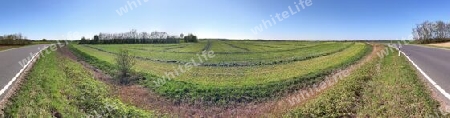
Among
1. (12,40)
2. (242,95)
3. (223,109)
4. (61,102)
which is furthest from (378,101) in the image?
(12,40)

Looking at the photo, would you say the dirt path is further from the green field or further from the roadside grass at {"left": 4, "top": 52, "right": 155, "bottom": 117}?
the roadside grass at {"left": 4, "top": 52, "right": 155, "bottom": 117}

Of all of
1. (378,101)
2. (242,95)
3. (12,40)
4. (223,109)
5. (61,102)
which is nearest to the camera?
(378,101)

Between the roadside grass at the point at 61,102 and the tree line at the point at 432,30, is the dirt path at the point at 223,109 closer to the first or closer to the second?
the roadside grass at the point at 61,102

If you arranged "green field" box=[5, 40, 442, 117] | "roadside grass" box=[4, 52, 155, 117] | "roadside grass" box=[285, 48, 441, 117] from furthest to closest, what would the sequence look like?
"roadside grass" box=[4, 52, 155, 117]
"green field" box=[5, 40, 442, 117]
"roadside grass" box=[285, 48, 441, 117]

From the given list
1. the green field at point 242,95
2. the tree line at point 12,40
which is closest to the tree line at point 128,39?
the tree line at point 12,40

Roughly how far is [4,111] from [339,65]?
22189 millimetres

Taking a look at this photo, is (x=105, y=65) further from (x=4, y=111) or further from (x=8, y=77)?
(x=4, y=111)

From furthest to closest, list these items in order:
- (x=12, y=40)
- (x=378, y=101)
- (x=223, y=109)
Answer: (x=12, y=40)
(x=223, y=109)
(x=378, y=101)

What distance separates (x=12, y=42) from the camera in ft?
309

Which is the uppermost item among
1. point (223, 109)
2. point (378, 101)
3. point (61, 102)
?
point (378, 101)

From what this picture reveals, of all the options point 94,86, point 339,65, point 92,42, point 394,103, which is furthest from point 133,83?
point 92,42

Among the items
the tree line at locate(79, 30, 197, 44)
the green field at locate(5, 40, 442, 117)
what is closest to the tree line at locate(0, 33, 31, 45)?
Answer: the tree line at locate(79, 30, 197, 44)

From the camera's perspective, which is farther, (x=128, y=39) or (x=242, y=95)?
(x=128, y=39)

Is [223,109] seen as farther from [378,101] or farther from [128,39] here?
[128,39]
